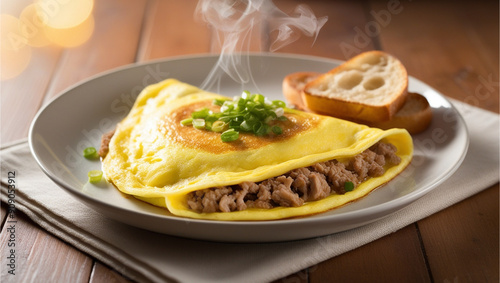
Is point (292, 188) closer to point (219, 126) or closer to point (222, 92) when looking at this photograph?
point (219, 126)

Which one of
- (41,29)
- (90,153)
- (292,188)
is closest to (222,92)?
(90,153)

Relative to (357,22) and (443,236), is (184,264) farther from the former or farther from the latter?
(357,22)

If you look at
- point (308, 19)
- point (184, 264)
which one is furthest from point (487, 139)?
point (184, 264)

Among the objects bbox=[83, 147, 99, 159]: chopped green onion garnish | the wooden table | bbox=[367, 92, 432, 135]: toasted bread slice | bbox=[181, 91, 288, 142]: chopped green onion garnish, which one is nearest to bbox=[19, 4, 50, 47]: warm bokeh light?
the wooden table

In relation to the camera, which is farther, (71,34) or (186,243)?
(71,34)

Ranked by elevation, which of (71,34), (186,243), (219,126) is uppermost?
(219,126)

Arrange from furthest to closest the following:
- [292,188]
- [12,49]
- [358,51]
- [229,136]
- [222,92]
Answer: [358,51], [12,49], [222,92], [229,136], [292,188]

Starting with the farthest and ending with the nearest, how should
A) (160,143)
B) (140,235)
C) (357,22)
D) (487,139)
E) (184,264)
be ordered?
(357,22) < (487,139) < (160,143) < (140,235) < (184,264)
